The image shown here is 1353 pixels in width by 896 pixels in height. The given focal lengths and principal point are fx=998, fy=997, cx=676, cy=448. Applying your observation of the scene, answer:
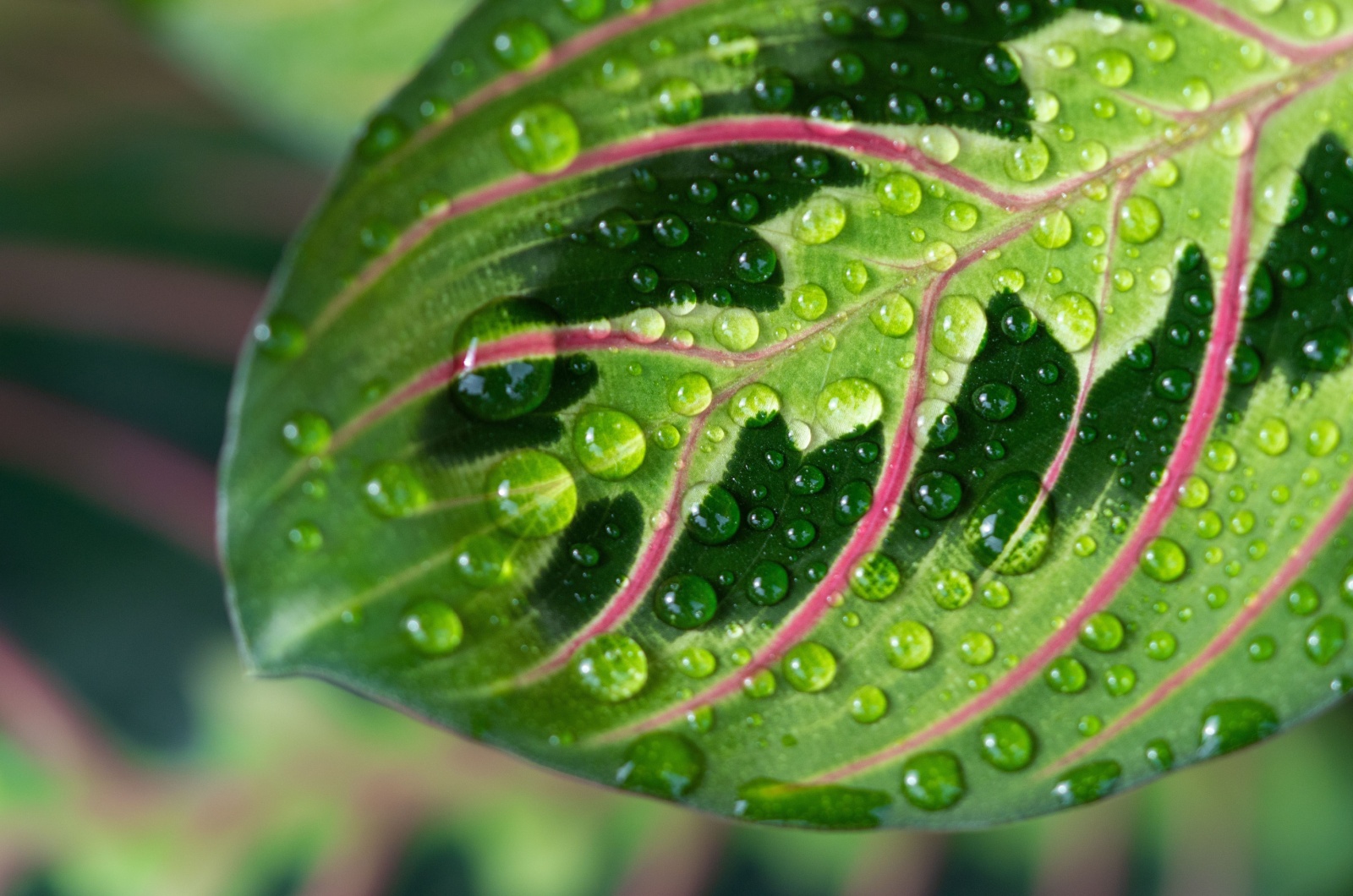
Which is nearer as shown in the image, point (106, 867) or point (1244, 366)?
point (1244, 366)

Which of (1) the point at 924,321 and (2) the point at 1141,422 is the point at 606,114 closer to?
(1) the point at 924,321

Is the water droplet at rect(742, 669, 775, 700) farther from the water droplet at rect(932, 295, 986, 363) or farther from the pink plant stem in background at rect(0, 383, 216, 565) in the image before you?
the pink plant stem in background at rect(0, 383, 216, 565)

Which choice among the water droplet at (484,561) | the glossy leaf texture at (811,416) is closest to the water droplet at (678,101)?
the glossy leaf texture at (811,416)

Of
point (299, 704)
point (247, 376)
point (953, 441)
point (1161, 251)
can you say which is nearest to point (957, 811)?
point (953, 441)

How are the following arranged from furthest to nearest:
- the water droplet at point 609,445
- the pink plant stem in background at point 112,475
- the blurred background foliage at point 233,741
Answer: the pink plant stem in background at point 112,475
the blurred background foliage at point 233,741
the water droplet at point 609,445

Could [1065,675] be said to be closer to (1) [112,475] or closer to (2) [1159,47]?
(2) [1159,47]

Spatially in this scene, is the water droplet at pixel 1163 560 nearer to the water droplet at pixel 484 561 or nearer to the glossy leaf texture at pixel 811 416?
the glossy leaf texture at pixel 811 416

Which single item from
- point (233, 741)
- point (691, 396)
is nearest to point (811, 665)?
point (691, 396)
